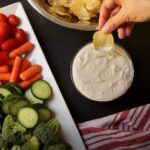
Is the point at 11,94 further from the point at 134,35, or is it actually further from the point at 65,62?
the point at 134,35

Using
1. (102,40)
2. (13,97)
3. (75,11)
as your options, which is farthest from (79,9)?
(13,97)

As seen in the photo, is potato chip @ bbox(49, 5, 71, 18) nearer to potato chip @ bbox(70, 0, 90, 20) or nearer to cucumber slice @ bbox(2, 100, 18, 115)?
potato chip @ bbox(70, 0, 90, 20)

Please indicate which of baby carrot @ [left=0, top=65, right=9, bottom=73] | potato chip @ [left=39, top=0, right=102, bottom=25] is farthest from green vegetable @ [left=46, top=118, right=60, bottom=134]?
potato chip @ [left=39, top=0, right=102, bottom=25]

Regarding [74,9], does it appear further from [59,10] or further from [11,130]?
[11,130]

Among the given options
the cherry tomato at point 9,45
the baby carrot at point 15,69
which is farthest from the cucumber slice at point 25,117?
the cherry tomato at point 9,45

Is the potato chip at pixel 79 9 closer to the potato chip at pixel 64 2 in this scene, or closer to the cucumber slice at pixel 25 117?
the potato chip at pixel 64 2

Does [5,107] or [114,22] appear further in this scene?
[5,107]

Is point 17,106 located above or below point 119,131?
above
